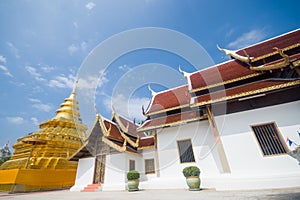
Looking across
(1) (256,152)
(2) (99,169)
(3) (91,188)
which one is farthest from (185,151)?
(3) (91,188)

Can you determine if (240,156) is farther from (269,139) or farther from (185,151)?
(185,151)

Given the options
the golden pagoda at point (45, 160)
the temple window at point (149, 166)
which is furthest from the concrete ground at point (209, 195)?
the golden pagoda at point (45, 160)

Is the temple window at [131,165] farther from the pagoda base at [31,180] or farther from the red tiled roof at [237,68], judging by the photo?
the pagoda base at [31,180]

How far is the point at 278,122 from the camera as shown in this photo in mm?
4949

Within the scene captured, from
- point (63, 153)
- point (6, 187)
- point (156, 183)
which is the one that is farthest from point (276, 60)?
point (6, 187)

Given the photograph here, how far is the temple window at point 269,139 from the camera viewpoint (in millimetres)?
4754

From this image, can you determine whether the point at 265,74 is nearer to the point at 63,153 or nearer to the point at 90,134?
the point at 90,134

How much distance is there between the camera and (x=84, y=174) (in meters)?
9.16

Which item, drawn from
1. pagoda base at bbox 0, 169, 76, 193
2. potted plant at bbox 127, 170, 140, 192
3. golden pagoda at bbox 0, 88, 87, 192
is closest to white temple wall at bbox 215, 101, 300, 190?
potted plant at bbox 127, 170, 140, 192

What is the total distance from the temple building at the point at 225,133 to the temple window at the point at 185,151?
0.08ft

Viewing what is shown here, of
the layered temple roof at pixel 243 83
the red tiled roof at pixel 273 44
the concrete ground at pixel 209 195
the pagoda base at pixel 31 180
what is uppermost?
the red tiled roof at pixel 273 44

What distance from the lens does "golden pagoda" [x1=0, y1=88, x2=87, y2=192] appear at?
34.7ft

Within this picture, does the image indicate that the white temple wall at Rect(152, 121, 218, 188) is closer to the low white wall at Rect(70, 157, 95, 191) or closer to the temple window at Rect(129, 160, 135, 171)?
the temple window at Rect(129, 160, 135, 171)

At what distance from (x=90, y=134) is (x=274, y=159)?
29.9 feet
